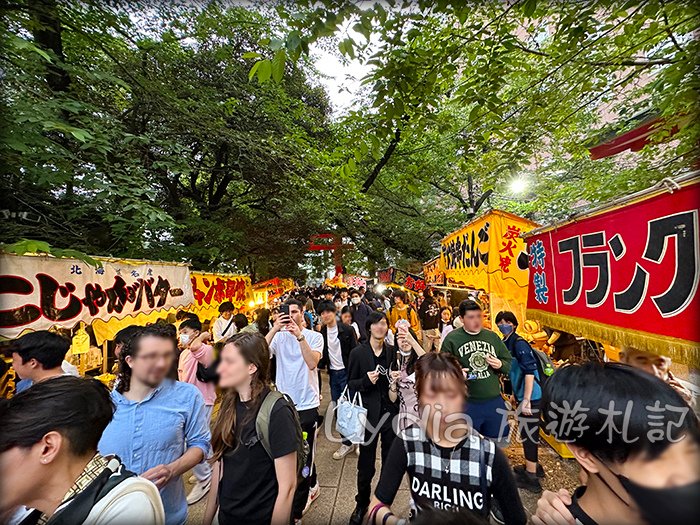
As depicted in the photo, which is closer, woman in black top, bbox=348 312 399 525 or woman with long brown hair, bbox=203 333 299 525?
woman with long brown hair, bbox=203 333 299 525

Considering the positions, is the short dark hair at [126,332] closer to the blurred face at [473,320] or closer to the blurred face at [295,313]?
the blurred face at [295,313]

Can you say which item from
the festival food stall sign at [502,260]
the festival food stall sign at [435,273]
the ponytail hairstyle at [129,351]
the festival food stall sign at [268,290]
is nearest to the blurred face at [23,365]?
the ponytail hairstyle at [129,351]

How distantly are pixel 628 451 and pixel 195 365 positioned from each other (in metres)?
4.36

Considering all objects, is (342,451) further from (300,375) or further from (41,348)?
(41,348)

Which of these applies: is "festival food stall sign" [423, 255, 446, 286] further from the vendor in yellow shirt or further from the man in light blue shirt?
the man in light blue shirt

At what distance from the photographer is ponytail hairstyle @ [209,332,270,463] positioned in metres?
1.88

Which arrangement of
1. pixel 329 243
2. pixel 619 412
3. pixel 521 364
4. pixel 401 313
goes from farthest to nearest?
pixel 329 243
pixel 401 313
pixel 521 364
pixel 619 412

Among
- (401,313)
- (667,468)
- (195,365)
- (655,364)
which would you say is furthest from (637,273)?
(401,313)

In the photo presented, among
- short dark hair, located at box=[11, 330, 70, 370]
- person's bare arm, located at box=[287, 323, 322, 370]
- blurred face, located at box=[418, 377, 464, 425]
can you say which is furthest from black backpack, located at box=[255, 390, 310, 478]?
short dark hair, located at box=[11, 330, 70, 370]

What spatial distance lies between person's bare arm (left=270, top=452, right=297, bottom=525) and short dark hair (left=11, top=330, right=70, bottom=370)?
2478mm

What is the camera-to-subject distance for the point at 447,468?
1.65 meters

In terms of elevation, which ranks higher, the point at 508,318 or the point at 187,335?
the point at 508,318

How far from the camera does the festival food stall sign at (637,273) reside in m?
1.79

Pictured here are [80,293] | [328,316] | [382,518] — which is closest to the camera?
[382,518]
